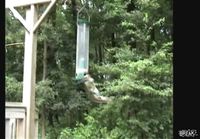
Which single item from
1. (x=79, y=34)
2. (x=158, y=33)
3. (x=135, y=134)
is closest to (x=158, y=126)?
(x=135, y=134)

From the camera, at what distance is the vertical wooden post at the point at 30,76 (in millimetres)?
2686

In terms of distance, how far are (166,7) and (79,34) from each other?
324 cm

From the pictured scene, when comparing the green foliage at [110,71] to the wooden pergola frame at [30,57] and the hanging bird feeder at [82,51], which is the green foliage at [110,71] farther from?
the hanging bird feeder at [82,51]

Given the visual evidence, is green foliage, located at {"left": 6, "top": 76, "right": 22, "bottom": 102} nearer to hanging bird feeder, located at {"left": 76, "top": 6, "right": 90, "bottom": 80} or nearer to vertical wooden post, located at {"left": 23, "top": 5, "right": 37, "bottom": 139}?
vertical wooden post, located at {"left": 23, "top": 5, "right": 37, "bottom": 139}

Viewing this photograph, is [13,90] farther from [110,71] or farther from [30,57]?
[30,57]

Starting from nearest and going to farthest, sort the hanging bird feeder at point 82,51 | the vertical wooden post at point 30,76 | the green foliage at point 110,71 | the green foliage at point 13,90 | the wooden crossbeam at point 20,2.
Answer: the hanging bird feeder at point 82,51
the vertical wooden post at point 30,76
the wooden crossbeam at point 20,2
the green foliage at point 110,71
the green foliage at point 13,90

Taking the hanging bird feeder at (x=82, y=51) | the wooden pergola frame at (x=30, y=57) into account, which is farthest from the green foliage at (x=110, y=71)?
the hanging bird feeder at (x=82, y=51)

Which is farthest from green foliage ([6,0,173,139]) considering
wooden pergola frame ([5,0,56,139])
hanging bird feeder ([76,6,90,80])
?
hanging bird feeder ([76,6,90,80])

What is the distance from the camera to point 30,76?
9.29 feet

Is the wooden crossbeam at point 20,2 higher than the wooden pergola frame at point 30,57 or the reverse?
higher

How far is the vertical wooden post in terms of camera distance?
2686 mm

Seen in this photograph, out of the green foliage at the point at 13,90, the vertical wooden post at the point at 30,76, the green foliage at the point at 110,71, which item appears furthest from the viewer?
the green foliage at the point at 13,90

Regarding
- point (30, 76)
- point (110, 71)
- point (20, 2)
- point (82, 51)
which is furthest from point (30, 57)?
point (110, 71)

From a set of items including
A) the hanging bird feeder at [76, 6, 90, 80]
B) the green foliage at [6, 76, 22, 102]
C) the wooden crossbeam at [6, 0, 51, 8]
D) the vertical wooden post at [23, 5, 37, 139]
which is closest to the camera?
the hanging bird feeder at [76, 6, 90, 80]
